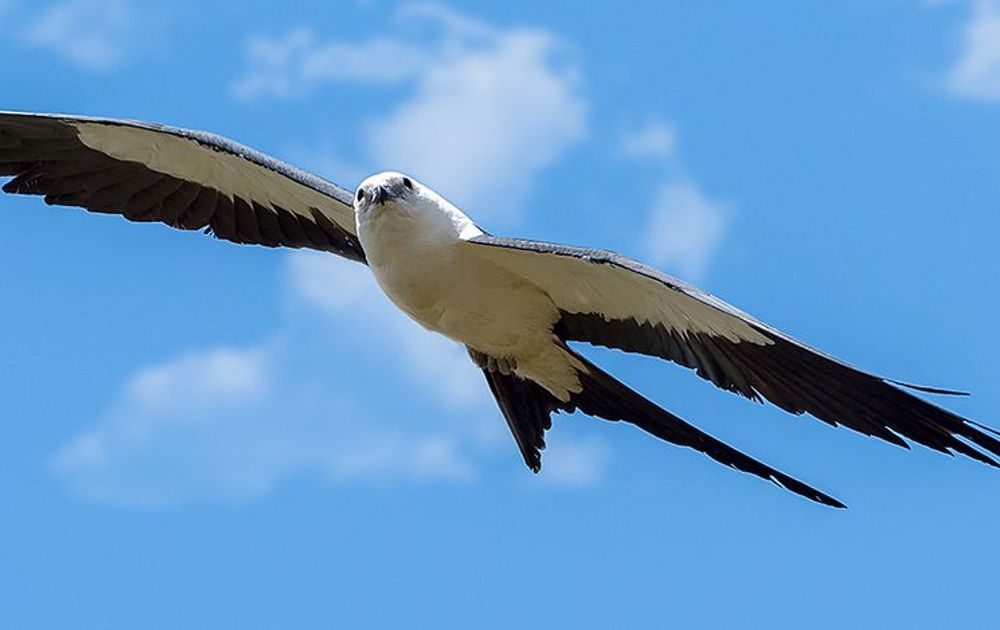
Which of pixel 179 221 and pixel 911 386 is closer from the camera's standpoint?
pixel 911 386

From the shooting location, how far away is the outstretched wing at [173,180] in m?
10.8

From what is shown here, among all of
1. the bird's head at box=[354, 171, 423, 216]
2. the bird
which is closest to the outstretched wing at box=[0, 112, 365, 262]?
the bird

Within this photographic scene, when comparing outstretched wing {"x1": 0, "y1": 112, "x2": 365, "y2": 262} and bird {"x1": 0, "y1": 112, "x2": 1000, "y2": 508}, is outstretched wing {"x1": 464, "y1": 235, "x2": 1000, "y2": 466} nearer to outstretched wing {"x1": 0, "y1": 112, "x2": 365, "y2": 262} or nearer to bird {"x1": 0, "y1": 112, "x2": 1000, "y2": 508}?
bird {"x1": 0, "y1": 112, "x2": 1000, "y2": 508}

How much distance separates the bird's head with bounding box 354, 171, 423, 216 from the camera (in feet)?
31.8

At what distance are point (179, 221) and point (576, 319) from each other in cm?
242

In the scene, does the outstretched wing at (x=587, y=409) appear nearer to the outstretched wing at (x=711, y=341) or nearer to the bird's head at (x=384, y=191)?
the outstretched wing at (x=711, y=341)

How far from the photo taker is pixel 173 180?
11133 mm

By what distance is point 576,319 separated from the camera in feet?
33.6

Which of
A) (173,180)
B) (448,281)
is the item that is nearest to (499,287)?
(448,281)

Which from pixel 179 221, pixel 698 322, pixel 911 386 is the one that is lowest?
pixel 911 386

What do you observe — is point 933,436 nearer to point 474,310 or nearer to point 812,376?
point 812,376

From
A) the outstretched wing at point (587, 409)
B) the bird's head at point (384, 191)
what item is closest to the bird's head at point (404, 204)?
the bird's head at point (384, 191)

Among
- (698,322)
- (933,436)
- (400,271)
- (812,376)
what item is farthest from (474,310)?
(933,436)

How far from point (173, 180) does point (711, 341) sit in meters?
3.35
